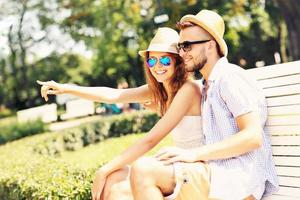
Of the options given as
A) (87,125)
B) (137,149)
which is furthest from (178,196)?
(87,125)

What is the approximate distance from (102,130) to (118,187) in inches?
579

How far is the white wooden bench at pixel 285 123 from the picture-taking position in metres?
3.27

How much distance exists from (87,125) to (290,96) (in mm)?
14303

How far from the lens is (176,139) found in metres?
3.58

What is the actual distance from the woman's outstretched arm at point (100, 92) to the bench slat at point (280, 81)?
3.41 ft

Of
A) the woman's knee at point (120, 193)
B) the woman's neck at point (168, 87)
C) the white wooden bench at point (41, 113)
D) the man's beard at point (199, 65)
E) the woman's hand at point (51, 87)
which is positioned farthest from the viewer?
the white wooden bench at point (41, 113)

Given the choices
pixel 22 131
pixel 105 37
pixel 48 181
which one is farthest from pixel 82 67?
pixel 48 181

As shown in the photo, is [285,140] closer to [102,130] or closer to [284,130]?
[284,130]

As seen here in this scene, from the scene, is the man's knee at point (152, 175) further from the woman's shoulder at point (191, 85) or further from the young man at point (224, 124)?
the woman's shoulder at point (191, 85)

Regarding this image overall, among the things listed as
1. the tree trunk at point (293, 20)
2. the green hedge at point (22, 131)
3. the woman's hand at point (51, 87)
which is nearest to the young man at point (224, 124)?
the woman's hand at point (51, 87)

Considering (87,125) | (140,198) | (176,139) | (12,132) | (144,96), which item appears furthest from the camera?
(12,132)

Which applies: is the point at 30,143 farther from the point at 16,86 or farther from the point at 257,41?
the point at 16,86

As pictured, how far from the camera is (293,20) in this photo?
70.0 feet

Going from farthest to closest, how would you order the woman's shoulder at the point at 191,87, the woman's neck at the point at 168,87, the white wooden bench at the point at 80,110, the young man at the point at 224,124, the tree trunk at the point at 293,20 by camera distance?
the white wooden bench at the point at 80,110
the tree trunk at the point at 293,20
the woman's neck at the point at 168,87
the woman's shoulder at the point at 191,87
the young man at the point at 224,124
